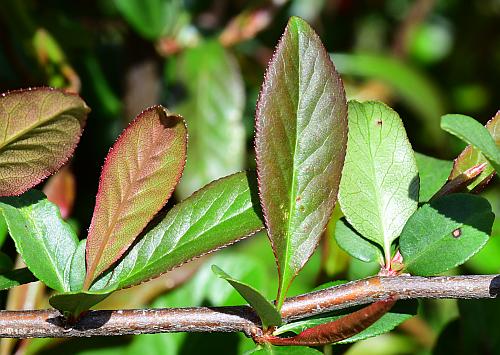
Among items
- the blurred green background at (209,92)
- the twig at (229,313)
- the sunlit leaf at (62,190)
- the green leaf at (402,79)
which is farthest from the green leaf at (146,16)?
the twig at (229,313)

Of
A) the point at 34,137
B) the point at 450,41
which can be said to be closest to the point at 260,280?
the point at 34,137

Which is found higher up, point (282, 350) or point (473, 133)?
point (473, 133)

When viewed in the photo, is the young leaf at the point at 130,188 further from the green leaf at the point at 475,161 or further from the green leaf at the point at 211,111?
the green leaf at the point at 211,111

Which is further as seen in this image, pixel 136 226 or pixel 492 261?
pixel 492 261

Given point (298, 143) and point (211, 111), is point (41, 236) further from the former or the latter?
point (211, 111)

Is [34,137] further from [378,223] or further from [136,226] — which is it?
[378,223]

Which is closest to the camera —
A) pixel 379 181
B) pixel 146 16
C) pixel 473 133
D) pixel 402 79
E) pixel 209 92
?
pixel 473 133

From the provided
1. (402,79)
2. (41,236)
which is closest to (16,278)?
(41,236)
